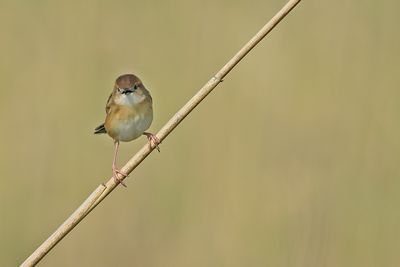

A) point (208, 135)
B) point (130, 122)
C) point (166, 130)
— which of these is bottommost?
point (166, 130)

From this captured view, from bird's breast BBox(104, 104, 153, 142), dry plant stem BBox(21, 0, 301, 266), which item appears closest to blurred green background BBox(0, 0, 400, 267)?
bird's breast BBox(104, 104, 153, 142)

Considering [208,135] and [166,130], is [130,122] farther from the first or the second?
Answer: [166,130]

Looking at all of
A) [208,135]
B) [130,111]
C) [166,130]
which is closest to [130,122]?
[130,111]

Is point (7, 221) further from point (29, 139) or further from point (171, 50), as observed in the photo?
point (171, 50)

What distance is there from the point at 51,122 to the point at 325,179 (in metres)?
1.57

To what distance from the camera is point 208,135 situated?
4.46 m

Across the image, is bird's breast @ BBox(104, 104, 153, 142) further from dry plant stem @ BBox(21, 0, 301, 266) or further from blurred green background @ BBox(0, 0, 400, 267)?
dry plant stem @ BBox(21, 0, 301, 266)

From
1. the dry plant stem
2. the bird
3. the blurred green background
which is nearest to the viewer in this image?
the dry plant stem

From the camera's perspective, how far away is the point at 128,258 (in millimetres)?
4188

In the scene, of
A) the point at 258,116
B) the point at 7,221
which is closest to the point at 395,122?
the point at 258,116

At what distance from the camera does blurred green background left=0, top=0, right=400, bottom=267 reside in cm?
409

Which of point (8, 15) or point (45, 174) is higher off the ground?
point (8, 15)

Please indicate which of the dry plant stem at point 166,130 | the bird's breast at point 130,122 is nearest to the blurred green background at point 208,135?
the bird's breast at point 130,122

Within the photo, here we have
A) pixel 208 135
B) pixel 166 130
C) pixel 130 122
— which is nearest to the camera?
pixel 166 130
